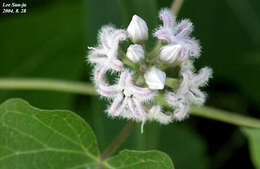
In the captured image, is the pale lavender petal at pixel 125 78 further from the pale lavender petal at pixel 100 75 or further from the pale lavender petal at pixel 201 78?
the pale lavender petal at pixel 201 78

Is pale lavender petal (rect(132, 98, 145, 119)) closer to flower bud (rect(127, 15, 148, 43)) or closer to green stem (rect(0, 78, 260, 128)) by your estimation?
flower bud (rect(127, 15, 148, 43))

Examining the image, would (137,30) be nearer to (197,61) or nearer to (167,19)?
(167,19)

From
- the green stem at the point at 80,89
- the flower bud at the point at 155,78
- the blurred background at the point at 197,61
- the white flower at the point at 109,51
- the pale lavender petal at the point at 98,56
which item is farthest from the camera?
the blurred background at the point at 197,61

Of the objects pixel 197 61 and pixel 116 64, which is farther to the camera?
pixel 197 61

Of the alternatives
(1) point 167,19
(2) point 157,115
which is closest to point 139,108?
(2) point 157,115

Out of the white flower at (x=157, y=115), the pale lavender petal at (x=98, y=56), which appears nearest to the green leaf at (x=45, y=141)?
the white flower at (x=157, y=115)

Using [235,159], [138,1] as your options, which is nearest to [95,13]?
[138,1]
